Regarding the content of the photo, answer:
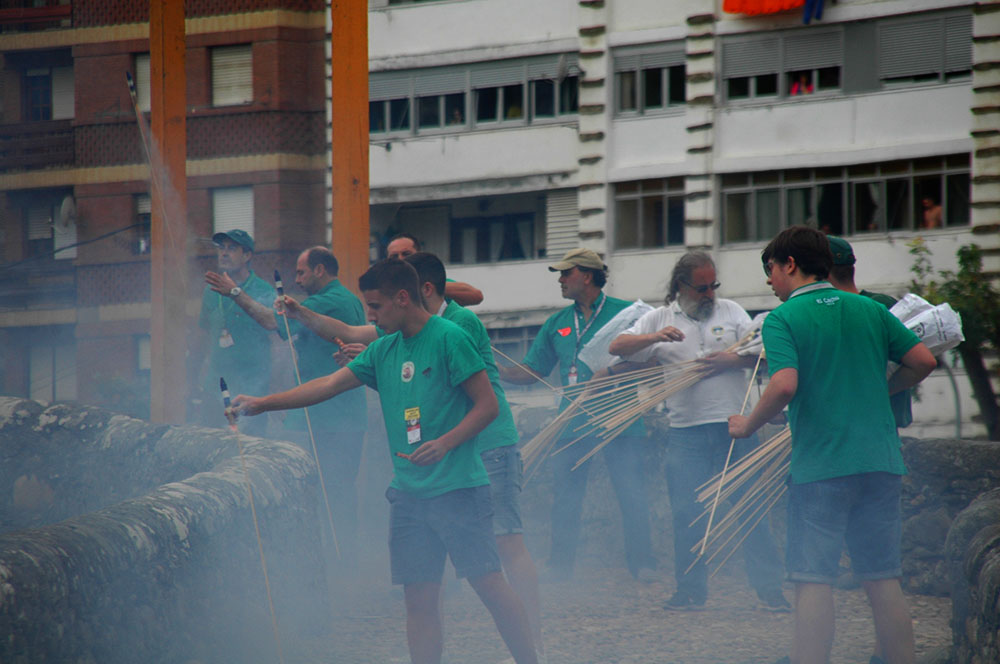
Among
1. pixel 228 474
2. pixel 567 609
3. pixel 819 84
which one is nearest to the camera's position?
pixel 228 474

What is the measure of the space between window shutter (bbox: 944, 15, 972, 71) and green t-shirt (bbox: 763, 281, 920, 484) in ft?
67.3

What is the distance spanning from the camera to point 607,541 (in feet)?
27.1

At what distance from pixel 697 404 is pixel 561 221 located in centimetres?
2014

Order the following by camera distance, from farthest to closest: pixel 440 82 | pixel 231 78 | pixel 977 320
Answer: pixel 231 78 → pixel 440 82 → pixel 977 320

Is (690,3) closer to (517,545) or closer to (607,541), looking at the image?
(607,541)

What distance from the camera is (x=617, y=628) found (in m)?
6.25

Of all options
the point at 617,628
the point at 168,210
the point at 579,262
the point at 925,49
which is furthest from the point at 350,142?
the point at 925,49

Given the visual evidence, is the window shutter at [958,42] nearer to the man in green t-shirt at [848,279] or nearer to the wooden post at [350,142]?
the wooden post at [350,142]

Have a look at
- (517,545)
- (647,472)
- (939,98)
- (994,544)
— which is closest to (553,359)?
(647,472)

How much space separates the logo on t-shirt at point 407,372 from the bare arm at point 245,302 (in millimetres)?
2393

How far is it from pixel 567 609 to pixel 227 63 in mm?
23433

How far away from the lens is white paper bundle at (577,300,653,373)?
24.1 ft

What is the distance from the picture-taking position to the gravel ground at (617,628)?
5.66m

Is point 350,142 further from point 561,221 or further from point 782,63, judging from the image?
point 561,221
